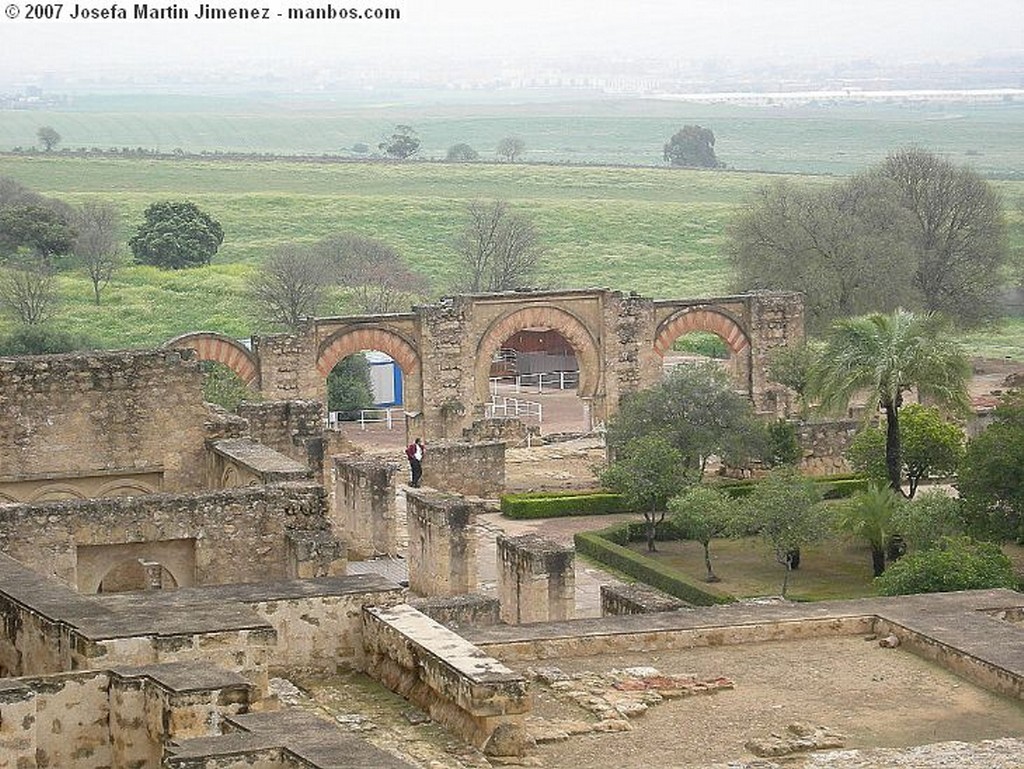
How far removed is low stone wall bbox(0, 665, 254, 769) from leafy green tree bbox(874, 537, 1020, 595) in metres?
12.5

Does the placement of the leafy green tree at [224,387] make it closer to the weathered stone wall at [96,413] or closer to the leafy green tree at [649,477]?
the leafy green tree at [649,477]

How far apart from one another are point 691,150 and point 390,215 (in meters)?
53.8

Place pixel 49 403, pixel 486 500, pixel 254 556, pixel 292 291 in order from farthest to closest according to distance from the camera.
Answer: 1. pixel 292 291
2. pixel 486 500
3. pixel 49 403
4. pixel 254 556

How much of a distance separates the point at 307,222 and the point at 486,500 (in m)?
57.9

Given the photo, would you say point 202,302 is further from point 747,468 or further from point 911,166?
point 747,468

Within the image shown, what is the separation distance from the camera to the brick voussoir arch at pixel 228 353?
139 ft

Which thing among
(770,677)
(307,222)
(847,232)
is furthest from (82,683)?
(307,222)

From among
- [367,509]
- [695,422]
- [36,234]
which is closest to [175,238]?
[36,234]

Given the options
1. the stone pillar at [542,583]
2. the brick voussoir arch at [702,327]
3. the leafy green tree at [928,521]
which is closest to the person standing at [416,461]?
the brick voussoir arch at [702,327]

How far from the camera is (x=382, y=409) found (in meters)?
50.1

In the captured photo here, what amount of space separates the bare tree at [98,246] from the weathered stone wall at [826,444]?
31.8 meters

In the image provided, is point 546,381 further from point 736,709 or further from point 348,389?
point 736,709

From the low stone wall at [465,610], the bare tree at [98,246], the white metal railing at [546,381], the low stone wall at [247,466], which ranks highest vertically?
the bare tree at [98,246]

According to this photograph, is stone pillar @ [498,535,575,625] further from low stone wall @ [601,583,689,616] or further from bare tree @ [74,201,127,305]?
bare tree @ [74,201,127,305]
